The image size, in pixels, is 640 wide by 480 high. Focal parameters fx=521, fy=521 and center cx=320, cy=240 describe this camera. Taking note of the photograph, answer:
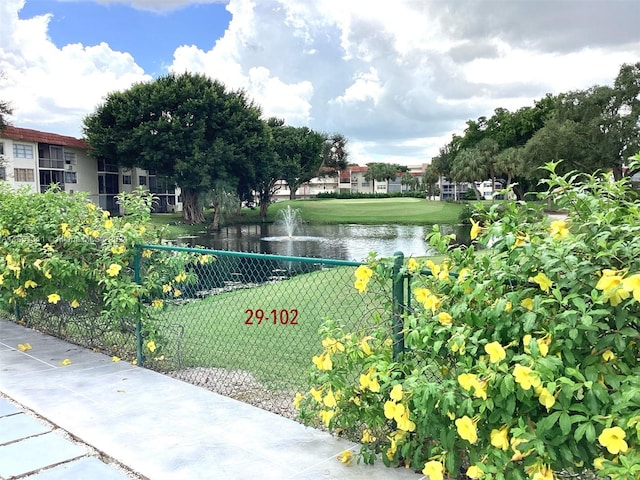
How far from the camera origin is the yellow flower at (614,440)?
65.3 inches

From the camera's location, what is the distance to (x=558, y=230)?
A: 82.4 inches

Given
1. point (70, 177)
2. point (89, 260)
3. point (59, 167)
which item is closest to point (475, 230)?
point (89, 260)

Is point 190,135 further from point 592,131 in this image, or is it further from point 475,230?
point 475,230

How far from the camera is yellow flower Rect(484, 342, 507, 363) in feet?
6.21

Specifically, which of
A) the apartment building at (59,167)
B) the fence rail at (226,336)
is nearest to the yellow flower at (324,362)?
the fence rail at (226,336)

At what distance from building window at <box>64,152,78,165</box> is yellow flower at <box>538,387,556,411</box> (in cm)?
4621

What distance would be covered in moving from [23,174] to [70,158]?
4738 mm

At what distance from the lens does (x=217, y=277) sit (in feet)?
38.1

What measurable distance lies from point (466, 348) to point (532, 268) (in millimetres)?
404

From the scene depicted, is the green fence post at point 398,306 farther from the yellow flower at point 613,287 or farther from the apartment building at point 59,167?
the apartment building at point 59,167

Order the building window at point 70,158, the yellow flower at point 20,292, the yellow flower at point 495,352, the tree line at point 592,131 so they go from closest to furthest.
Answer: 1. the yellow flower at point 495,352
2. the yellow flower at point 20,292
3. the tree line at point 592,131
4. the building window at point 70,158

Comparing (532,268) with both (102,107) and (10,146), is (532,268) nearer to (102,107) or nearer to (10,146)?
(102,107)

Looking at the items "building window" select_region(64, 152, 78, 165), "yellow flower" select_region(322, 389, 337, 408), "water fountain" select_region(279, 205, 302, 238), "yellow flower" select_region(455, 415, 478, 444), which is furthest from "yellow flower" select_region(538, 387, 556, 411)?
"building window" select_region(64, 152, 78, 165)

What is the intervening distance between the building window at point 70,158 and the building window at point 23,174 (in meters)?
3.38
